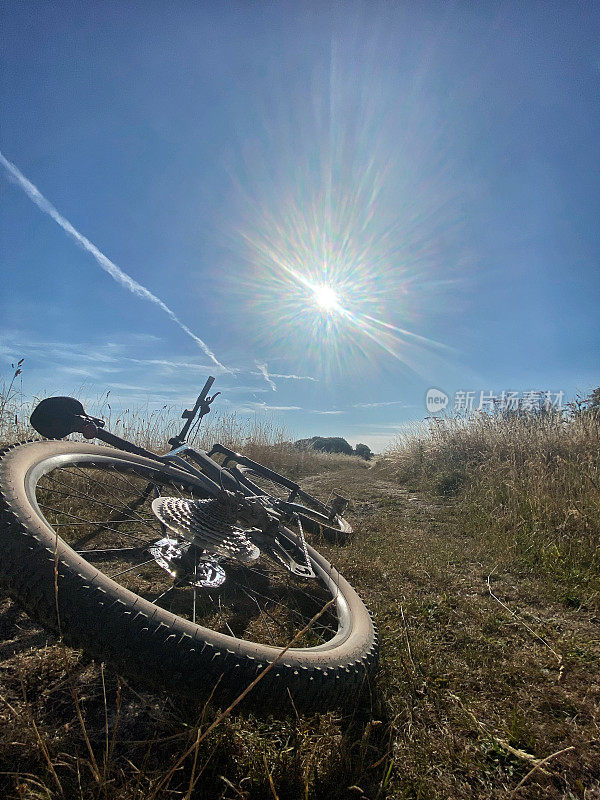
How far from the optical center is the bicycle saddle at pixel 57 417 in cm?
390

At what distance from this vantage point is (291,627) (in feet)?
8.17

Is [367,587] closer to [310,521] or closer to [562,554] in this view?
[310,521]

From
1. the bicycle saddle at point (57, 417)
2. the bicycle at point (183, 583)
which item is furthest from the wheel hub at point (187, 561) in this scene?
the bicycle saddle at point (57, 417)

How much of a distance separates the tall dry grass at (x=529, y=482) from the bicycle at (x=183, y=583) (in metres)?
2.05

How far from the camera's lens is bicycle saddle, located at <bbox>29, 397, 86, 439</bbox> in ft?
12.8

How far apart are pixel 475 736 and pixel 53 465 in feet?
8.65

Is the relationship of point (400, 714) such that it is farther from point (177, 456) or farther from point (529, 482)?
point (529, 482)

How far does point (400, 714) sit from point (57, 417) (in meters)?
3.82

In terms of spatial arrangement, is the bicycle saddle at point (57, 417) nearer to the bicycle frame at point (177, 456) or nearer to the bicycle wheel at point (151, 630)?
the bicycle frame at point (177, 456)

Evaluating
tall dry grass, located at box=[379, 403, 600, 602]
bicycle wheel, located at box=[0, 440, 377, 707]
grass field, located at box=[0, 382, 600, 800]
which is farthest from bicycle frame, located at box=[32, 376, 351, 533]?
tall dry grass, located at box=[379, 403, 600, 602]

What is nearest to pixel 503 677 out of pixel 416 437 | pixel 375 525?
pixel 375 525

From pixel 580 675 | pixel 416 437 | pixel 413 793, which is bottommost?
pixel 413 793

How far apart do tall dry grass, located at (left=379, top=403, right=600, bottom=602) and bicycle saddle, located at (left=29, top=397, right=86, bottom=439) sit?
4594 millimetres

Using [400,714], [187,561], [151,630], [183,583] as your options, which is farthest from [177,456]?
[400,714]
